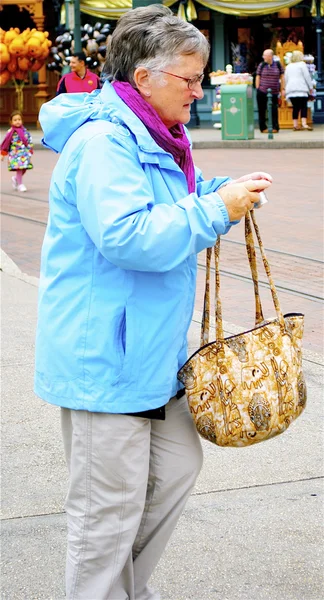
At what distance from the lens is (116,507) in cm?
262

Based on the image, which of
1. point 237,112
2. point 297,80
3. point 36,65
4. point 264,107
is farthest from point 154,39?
point 36,65

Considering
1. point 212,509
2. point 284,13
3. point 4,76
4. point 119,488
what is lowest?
point 212,509

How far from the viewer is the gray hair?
99.6 inches

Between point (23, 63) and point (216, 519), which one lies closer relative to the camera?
point (216, 519)

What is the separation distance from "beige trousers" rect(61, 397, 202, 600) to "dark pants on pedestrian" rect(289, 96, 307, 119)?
67.3ft

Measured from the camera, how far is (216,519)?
12.1 ft

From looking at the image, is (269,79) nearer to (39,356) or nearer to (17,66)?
(17,66)

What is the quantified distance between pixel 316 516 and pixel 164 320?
1.43 m

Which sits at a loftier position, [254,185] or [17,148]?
[254,185]

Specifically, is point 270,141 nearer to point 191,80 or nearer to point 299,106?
point 299,106

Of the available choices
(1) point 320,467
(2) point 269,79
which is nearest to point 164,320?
(1) point 320,467

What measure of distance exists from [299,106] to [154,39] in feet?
69.4

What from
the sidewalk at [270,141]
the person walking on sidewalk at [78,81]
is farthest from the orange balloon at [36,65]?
the person walking on sidewalk at [78,81]

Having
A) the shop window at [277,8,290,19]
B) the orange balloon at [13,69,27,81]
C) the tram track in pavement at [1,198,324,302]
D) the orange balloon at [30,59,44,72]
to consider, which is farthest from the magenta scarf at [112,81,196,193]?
the orange balloon at [13,69,27,81]
